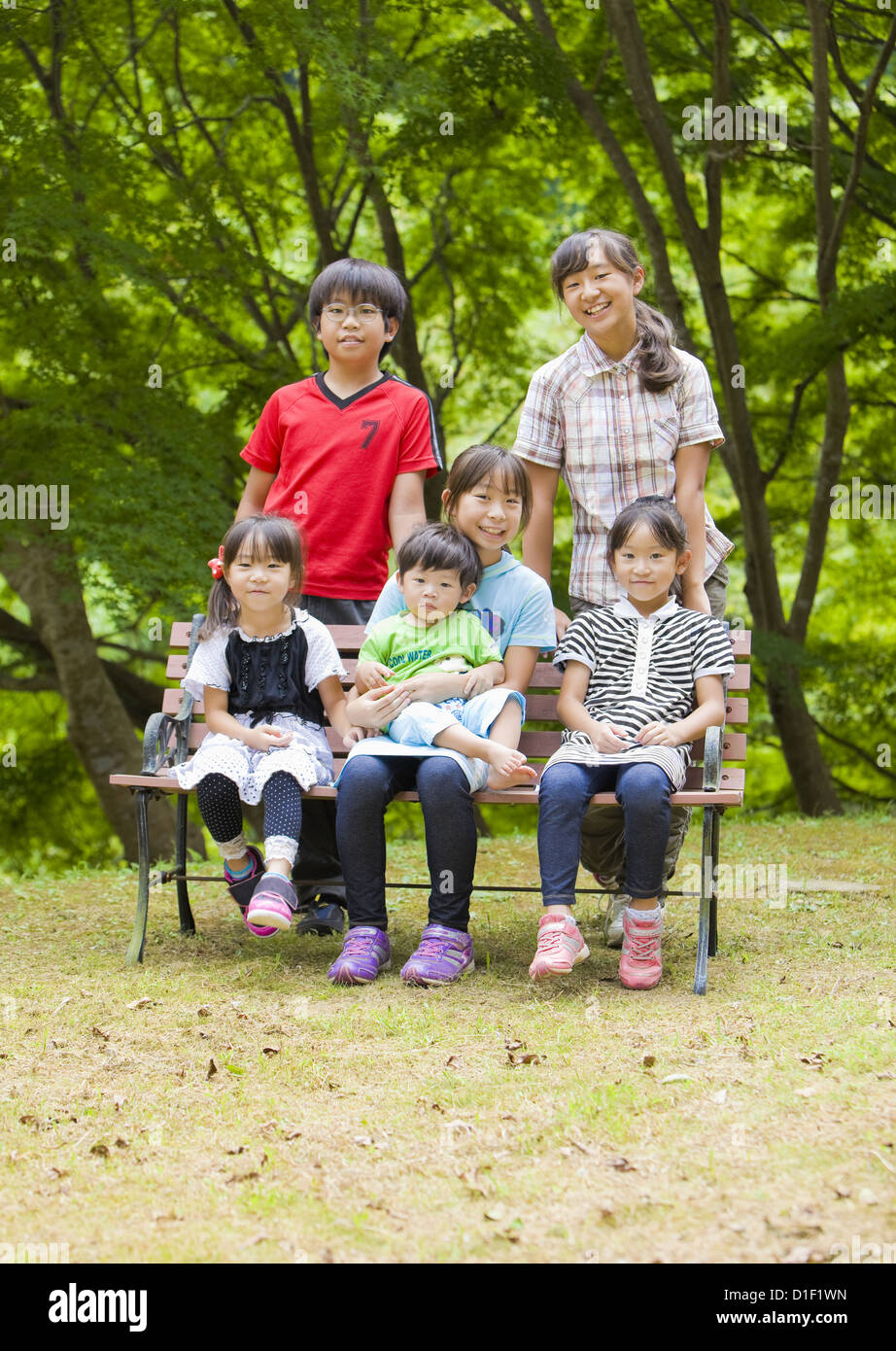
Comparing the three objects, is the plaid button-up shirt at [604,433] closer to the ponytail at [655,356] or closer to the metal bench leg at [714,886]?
the ponytail at [655,356]

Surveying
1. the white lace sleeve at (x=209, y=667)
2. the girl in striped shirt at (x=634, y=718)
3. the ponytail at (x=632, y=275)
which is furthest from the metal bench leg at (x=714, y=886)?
the white lace sleeve at (x=209, y=667)

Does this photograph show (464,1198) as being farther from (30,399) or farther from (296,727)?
(30,399)

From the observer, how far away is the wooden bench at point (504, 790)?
377cm

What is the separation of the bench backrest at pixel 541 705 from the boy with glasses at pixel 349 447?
0.17m

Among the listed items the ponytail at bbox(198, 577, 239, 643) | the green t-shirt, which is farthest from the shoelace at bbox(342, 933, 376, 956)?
the ponytail at bbox(198, 577, 239, 643)

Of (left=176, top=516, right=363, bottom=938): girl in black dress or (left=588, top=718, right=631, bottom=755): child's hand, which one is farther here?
(left=176, top=516, right=363, bottom=938): girl in black dress

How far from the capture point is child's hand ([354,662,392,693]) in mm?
3908

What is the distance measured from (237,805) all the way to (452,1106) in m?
1.53

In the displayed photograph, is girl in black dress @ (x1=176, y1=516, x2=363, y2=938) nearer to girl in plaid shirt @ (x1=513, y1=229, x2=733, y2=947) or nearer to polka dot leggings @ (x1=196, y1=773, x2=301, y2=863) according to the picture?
polka dot leggings @ (x1=196, y1=773, x2=301, y2=863)

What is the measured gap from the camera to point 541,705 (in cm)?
443

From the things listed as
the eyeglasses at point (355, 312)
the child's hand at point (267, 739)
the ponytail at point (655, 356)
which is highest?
the eyeglasses at point (355, 312)

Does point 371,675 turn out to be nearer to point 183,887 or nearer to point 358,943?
point 358,943

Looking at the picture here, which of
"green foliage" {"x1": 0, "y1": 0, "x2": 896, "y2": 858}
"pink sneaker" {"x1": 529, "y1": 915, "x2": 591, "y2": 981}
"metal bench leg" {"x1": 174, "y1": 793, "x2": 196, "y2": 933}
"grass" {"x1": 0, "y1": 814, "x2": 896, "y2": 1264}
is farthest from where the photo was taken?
"green foliage" {"x1": 0, "y1": 0, "x2": 896, "y2": 858}

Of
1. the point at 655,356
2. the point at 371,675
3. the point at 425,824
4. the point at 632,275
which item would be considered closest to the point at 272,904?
the point at 425,824
